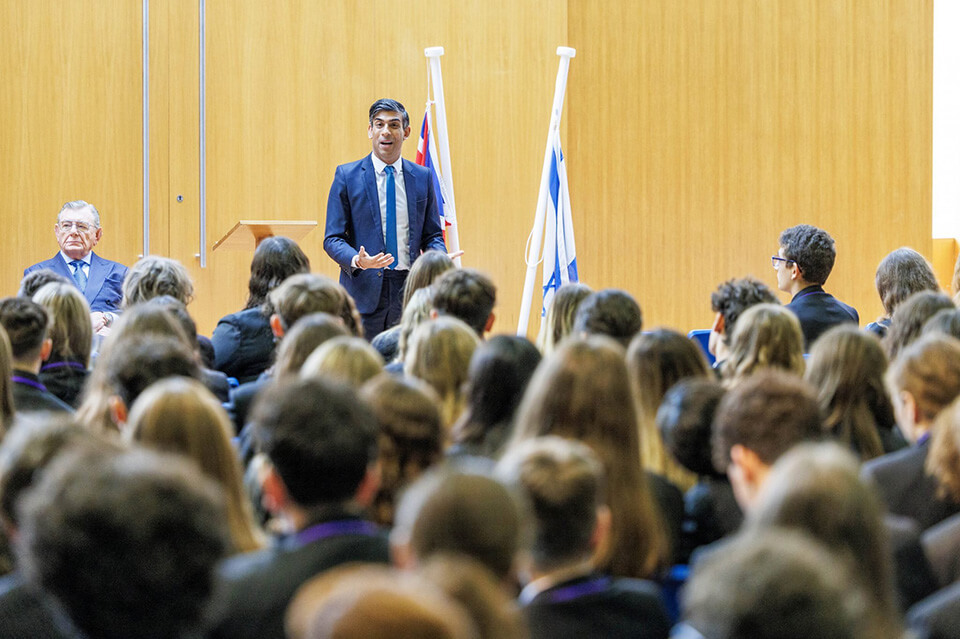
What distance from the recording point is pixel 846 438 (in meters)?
3.03

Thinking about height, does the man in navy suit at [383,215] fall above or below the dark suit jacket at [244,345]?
above

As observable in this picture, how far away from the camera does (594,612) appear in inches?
68.6

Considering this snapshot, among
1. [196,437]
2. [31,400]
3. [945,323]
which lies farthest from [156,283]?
[945,323]

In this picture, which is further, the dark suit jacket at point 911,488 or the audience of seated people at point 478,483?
the dark suit jacket at point 911,488

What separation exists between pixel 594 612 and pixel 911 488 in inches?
47.2

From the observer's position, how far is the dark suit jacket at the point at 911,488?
2594 mm

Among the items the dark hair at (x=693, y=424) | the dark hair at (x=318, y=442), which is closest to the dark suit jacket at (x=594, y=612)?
the dark hair at (x=318, y=442)

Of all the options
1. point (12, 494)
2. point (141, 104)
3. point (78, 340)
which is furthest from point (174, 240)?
point (12, 494)

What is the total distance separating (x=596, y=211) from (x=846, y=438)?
6.29 m

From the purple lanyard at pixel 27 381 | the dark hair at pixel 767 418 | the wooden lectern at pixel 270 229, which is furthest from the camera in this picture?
the wooden lectern at pixel 270 229

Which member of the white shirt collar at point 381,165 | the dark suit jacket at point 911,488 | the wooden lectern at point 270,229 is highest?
the white shirt collar at point 381,165

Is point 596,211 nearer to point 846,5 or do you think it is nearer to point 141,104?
point 846,5

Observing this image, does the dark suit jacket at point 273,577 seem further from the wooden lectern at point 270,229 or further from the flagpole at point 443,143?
the flagpole at point 443,143

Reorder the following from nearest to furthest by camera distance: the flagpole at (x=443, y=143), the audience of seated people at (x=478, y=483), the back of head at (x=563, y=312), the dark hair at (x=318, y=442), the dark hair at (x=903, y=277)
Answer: the audience of seated people at (x=478, y=483) < the dark hair at (x=318, y=442) < the back of head at (x=563, y=312) < the dark hair at (x=903, y=277) < the flagpole at (x=443, y=143)
